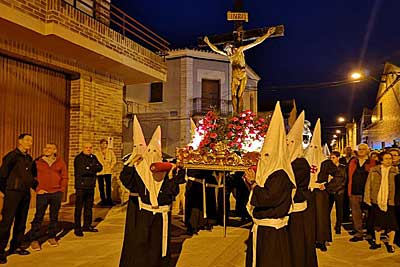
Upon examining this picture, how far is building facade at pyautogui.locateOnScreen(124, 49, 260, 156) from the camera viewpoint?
26.7 metres

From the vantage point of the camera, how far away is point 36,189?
715 cm

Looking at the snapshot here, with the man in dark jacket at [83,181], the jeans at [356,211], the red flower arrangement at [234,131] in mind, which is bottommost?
the jeans at [356,211]

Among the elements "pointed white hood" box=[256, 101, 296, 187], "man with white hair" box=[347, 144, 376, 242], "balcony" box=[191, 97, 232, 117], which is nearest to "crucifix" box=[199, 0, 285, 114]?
"man with white hair" box=[347, 144, 376, 242]

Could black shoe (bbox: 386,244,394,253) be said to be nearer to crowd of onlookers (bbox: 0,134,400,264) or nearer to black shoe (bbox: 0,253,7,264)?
crowd of onlookers (bbox: 0,134,400,264)

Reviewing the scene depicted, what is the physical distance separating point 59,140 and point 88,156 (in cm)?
329

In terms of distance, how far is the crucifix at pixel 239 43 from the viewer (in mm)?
9820

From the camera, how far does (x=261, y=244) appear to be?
482 cm

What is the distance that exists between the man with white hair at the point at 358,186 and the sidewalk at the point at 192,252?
13.4 inches

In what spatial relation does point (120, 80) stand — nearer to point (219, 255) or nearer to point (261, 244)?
point (219, 255)

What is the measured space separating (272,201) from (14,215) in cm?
415

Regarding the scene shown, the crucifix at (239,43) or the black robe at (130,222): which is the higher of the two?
the crucifix at (239,43)

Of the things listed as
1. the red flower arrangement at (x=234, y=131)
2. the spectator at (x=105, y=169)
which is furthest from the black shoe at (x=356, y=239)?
the spectator at (x=105, y=169)

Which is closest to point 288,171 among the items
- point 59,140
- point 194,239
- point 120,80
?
point 194,239

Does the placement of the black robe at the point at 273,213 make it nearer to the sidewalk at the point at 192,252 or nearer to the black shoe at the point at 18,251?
the sidewalk at the point at 192,252
